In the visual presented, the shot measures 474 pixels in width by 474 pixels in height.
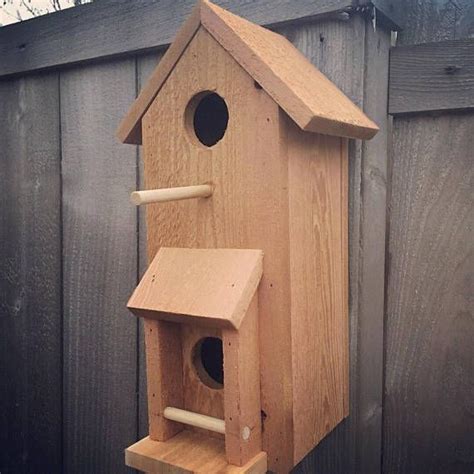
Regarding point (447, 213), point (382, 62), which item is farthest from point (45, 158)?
point (447, 213)

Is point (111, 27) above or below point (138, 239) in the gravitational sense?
above

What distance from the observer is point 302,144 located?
0.83 metres

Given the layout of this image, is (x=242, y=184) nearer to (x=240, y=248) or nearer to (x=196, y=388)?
(x=240, y=248)

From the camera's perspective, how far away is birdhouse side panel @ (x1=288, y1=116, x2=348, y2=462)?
0.82 meters

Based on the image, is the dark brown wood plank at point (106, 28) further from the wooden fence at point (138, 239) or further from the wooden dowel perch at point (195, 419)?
the wooden dowel perch at point (195, 419)

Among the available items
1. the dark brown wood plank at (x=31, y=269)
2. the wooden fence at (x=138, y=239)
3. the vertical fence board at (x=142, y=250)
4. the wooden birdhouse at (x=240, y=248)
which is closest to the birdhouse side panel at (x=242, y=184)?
the wooden birdhouse at (x=240, y=248)

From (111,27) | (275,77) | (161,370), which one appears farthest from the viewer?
(111,27)

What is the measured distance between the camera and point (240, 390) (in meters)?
0.77

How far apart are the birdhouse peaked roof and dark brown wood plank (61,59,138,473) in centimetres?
36

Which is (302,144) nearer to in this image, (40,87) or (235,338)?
(235,338)

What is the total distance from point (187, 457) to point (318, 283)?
312 millimetres

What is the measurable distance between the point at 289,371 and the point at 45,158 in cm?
89

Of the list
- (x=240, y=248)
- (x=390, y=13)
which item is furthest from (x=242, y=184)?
(x=390, y=13)

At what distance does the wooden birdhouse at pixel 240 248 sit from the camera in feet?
2.54
